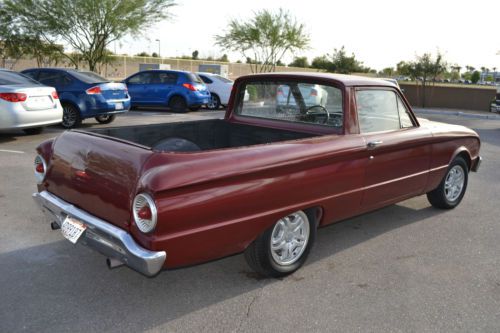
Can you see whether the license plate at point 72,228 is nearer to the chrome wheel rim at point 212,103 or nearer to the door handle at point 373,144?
the door handle at point 373,144

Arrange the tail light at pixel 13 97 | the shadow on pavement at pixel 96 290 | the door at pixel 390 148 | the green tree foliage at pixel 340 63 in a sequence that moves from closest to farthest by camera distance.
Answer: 1. the shadow on pavement at pixel 96 290
2. the door at pixel 390 148
3. the tail light at pixel 13 97
4. the green tree foliage at pixel 340 63

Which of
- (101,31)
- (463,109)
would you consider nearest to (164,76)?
(101,31)

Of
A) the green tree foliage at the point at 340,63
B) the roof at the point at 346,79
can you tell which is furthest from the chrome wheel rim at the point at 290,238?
the green tree foliage at the point at 340,63

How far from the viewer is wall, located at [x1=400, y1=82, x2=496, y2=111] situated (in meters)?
22.8

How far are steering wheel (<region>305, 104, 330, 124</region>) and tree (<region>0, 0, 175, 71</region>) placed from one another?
2062cm

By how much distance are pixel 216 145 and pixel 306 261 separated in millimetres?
1620

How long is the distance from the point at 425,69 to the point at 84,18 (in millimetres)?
17601

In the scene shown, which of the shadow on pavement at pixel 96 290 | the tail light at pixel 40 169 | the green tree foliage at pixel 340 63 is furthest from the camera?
the green tree foliage at pixel 340 63

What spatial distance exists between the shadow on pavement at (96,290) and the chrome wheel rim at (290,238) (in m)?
0.17

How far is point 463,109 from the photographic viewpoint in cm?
2334

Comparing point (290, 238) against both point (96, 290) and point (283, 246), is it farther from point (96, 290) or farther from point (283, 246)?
point (96, 290)

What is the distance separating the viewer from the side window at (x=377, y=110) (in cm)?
405

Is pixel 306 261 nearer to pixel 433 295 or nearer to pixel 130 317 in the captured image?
pixel 433 295

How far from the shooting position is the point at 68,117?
10.6m
